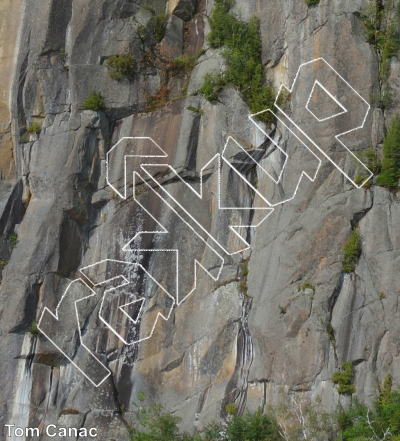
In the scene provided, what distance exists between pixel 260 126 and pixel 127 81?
162 inches

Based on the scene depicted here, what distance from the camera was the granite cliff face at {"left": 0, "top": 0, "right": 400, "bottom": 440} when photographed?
12758 millimetres

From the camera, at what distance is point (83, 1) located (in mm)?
17703

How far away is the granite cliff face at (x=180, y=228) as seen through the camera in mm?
12758

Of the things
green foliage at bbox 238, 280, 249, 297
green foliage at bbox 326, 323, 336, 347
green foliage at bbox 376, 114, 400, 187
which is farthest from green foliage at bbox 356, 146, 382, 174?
green foliage at bbox 238, 280, 249, 297

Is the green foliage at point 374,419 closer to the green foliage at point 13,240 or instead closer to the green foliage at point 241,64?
the green foliage at point 241,64

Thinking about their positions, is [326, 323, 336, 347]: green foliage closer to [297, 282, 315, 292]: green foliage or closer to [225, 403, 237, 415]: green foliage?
[297, 282, 315, 292]: green foliage

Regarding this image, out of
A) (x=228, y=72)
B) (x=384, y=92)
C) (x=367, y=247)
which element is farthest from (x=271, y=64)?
(x=367, y=247)

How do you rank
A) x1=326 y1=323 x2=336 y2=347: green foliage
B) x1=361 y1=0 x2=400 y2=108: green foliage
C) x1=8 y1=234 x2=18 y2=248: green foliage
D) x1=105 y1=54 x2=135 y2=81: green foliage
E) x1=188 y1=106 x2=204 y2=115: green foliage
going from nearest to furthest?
x1=326 y1=323 x2=336 y2=347: green foliage
x1=361 y1=0 x2=400 y2=108: green foliage
x1=8 y1=234 x2=18 y2=248: green foliage
x1=188 y1=106 x2=204 y2=115: green foliage
x1=105 y1=54 x2=135 y2=81: green foliage

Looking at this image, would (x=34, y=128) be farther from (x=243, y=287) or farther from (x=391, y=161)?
(x=391, y=161)

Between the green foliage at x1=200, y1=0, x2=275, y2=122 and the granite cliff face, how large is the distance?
287 millimetres

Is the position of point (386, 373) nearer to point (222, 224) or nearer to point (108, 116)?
point (222, 224)

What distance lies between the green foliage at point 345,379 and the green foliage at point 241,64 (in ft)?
20.6

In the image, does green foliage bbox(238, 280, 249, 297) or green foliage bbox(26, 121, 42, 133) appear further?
green foliage bbox(26, 121, 42, 133)

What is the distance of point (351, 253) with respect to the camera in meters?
12.7
